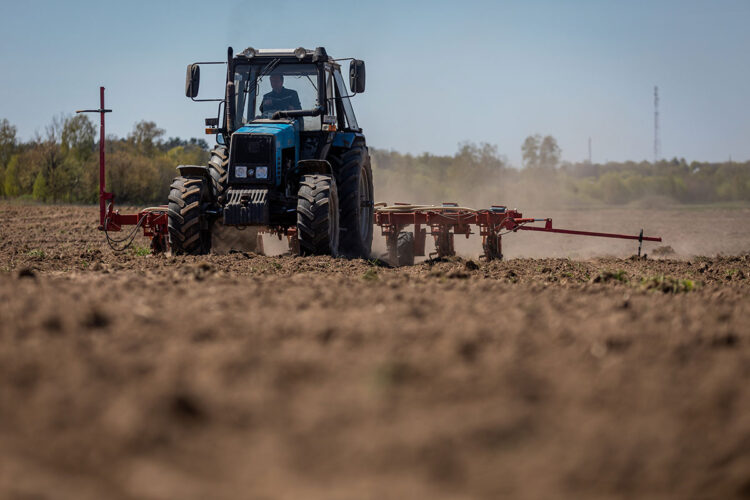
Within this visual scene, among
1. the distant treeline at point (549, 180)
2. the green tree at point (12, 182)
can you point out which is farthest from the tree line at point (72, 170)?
the distant treeline at point (549, 180)

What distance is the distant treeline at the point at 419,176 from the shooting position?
41594mm

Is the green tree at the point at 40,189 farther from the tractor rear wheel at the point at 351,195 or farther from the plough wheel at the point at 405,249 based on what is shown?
the tractor rear wheel at the point at 351,195

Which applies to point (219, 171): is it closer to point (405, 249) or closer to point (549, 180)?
point (405, 249)

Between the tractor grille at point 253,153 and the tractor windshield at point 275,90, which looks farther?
the tractor windshield at point 275,90

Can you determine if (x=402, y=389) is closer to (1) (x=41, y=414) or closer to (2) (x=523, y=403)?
(2) (x=523, y=403)

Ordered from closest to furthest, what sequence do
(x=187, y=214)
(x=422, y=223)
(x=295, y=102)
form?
(x=187, y=214)
(x=295, y=102)
(x=422, y=223)

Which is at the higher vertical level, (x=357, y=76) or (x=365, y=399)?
(x=357, y=76)

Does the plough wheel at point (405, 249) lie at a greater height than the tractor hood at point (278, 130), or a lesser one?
lesser

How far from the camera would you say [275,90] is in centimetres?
1172

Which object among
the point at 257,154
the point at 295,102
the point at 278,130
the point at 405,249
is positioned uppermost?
→ the point at 295,102

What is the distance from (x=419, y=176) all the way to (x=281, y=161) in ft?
165

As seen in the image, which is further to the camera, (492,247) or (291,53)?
(492,247)

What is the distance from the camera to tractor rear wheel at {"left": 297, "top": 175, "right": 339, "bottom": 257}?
408 inches

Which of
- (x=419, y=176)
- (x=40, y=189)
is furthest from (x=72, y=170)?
(x=419, y=176)
